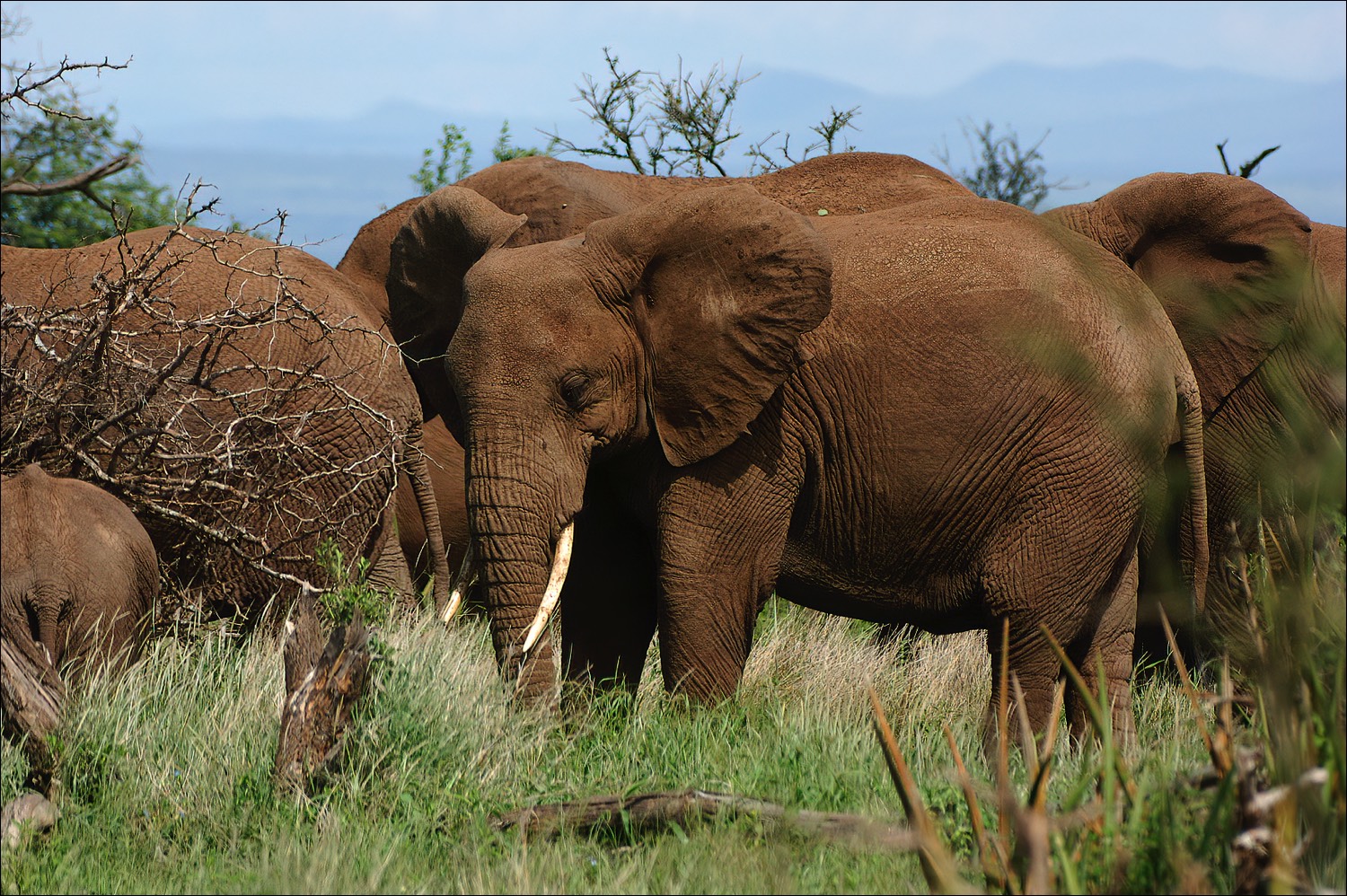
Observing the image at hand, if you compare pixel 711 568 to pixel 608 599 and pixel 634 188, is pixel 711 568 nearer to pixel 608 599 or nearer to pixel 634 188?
pixel 608 599

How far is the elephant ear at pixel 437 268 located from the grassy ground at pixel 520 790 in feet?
3.78

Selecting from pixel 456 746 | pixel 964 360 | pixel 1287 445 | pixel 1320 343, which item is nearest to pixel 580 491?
pixel 456 746

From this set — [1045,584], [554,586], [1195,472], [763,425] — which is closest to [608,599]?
[554,586]

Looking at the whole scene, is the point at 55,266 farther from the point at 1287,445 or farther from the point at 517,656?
the point at 1287,445

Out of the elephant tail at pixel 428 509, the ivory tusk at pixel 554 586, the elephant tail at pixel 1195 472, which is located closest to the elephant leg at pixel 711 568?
the ivory tusk at pixel 554 586

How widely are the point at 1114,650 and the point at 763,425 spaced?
1797 mm

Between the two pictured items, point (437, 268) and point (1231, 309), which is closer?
point (437, 268)

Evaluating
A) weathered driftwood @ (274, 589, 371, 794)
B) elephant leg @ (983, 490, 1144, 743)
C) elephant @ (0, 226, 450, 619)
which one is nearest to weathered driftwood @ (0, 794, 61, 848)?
weathered driftwood @ (274, 589, 371, 794)

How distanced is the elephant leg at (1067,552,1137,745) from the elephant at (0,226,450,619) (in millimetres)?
3008

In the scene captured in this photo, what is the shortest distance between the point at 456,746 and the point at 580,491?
3.33 ft

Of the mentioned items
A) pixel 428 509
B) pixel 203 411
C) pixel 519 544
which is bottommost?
pixel 428 509

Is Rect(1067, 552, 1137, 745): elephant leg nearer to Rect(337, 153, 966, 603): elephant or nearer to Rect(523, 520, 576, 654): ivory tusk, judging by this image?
Rect(337, 153, 966, 603): elephant

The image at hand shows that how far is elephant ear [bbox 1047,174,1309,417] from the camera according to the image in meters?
6.93

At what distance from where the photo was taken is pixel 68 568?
18.2 feet
